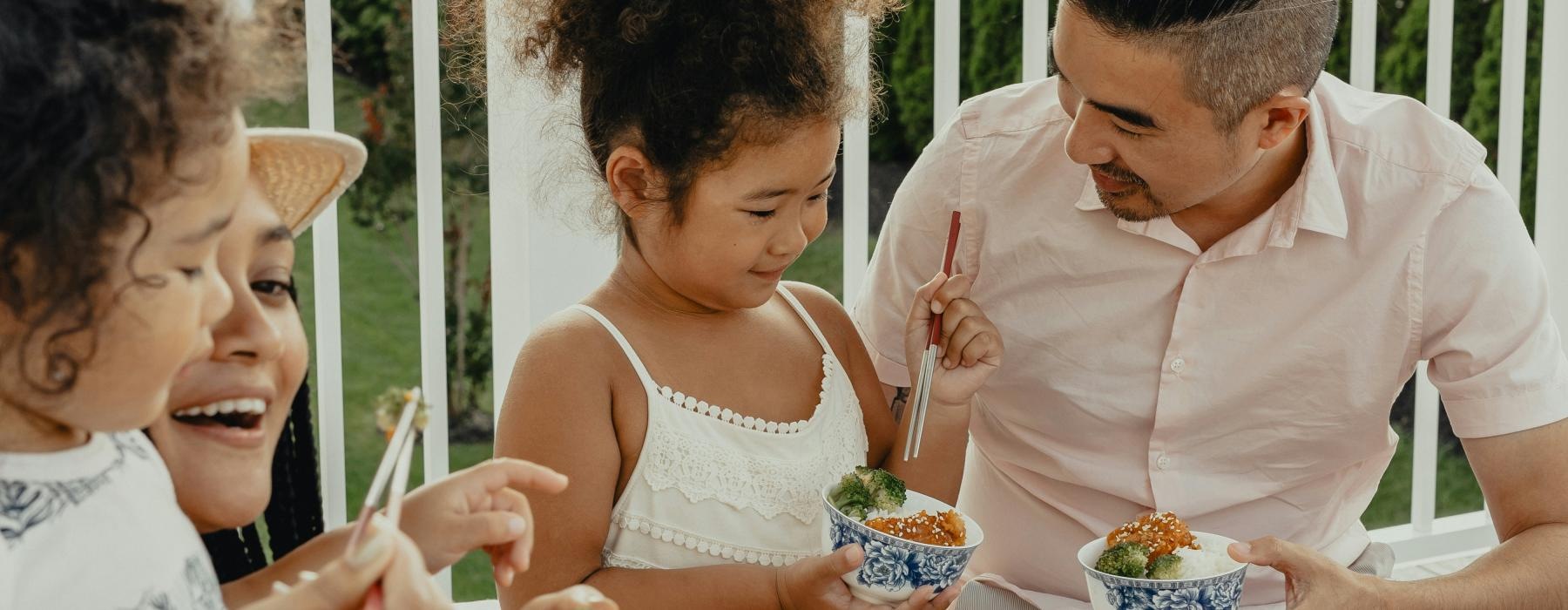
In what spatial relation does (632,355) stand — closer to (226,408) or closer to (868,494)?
(868,494)

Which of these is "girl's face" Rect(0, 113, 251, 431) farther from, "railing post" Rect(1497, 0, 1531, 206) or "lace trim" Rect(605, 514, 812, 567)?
"railing post" Rect(1497, 0, 1531, 206)

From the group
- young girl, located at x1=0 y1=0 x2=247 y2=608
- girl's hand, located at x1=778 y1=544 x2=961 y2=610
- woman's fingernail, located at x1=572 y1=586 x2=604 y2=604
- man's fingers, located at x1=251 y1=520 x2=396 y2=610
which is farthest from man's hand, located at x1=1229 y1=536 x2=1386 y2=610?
young girl, located at x1=0 y1=0 x2=247 y2=608

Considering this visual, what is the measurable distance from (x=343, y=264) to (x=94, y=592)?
181 inches

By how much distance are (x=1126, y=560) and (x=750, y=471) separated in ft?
1.60

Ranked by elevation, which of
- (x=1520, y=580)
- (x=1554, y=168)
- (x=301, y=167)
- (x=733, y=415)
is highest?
(x=301, y=167)

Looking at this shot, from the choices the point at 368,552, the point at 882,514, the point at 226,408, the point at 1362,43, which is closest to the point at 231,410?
the point at 226,408

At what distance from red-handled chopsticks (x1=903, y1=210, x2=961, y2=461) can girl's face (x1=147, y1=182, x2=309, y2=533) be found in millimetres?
873

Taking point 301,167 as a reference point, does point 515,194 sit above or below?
below

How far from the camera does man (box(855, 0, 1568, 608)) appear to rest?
1.95 m

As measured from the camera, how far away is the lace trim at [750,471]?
6.03 ft

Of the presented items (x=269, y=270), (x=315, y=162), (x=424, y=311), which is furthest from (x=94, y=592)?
(x=424, y=311)

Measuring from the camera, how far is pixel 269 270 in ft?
4.55

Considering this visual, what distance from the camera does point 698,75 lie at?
1.83 meters

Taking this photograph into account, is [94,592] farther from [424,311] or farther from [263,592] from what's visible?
[424,311]
